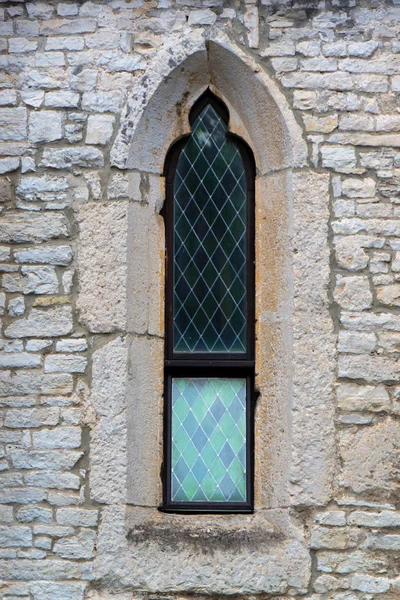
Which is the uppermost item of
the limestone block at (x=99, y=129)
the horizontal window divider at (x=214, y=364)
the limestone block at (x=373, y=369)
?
the limestone block at (x=99, y=129)

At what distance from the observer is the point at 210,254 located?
4766mm

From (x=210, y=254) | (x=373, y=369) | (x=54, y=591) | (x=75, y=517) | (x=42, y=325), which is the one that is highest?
(x=210, y=254)

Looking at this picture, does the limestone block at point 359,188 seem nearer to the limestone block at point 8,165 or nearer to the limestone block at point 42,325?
the limestone block at point 42,325

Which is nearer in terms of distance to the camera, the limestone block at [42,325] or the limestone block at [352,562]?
the limestone block at [352,562]

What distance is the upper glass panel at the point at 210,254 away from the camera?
475 centimetres

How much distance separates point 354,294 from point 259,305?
1.77 feet

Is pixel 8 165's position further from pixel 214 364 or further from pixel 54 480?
pixel 54 480

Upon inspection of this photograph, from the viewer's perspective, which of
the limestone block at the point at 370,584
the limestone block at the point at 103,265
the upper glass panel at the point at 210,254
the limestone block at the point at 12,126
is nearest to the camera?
the limestone block at the point at 370,584

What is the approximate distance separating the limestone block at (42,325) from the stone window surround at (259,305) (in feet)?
0.43

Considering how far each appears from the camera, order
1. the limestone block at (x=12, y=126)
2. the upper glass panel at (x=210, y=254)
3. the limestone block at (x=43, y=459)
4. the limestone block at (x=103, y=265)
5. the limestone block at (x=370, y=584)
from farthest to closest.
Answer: the upper glass panel at (x=210, y=254) → the limestone block at (x=12, y=126) → the limestone block at (x=103, y=265) → the limestone block at (x=43, y=459) → the limestone block at (x=370, y=584)

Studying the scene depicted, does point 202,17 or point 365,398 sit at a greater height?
point 202,17

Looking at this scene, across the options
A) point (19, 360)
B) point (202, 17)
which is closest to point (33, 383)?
point (19, 360)

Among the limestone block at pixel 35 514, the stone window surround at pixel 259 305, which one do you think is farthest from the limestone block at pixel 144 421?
the limestone block at pixel 35 514

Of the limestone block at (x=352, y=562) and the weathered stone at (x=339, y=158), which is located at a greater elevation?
the weathered stone at (x=339, y=158)
